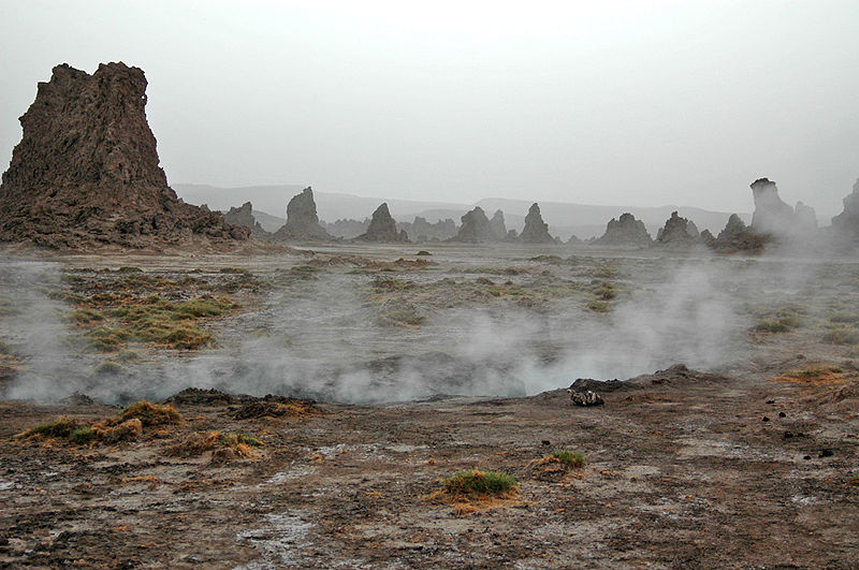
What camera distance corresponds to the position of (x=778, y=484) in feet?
24.8

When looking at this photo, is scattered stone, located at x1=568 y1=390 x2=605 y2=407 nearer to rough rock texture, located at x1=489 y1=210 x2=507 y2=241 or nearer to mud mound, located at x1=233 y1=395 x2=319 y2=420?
mud mound, located at x1=233 y1=395 x2=319 y2=420

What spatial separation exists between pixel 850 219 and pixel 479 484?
90783mm

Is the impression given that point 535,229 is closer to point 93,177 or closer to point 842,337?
point 93,177

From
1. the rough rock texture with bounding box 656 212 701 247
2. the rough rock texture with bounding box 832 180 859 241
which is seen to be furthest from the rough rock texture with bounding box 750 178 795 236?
the rough rock texture with bounding box 656 212 701 247

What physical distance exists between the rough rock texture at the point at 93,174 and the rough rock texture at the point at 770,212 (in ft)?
231

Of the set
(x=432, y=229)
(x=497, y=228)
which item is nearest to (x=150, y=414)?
(x=497, y=228)

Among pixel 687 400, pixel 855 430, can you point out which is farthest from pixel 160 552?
pixel 687 400

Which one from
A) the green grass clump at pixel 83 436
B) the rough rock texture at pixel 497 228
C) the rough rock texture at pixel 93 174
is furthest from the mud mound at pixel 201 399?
the rough rock texture at pixel 497 228

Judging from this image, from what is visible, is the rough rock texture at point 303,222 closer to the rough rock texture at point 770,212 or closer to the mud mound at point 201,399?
the rough rock texture at point 770,212

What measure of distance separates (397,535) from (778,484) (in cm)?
469

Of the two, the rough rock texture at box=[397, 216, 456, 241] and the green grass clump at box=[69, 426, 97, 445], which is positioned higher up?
the rough rock texture at box=[397, 216, 456, 241]

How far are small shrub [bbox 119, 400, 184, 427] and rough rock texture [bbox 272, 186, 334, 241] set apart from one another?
111 metres

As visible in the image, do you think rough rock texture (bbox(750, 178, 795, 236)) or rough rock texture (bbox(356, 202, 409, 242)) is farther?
rough rock texture (bbox(356, 202, 409, 242))

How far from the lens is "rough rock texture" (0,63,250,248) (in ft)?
182
